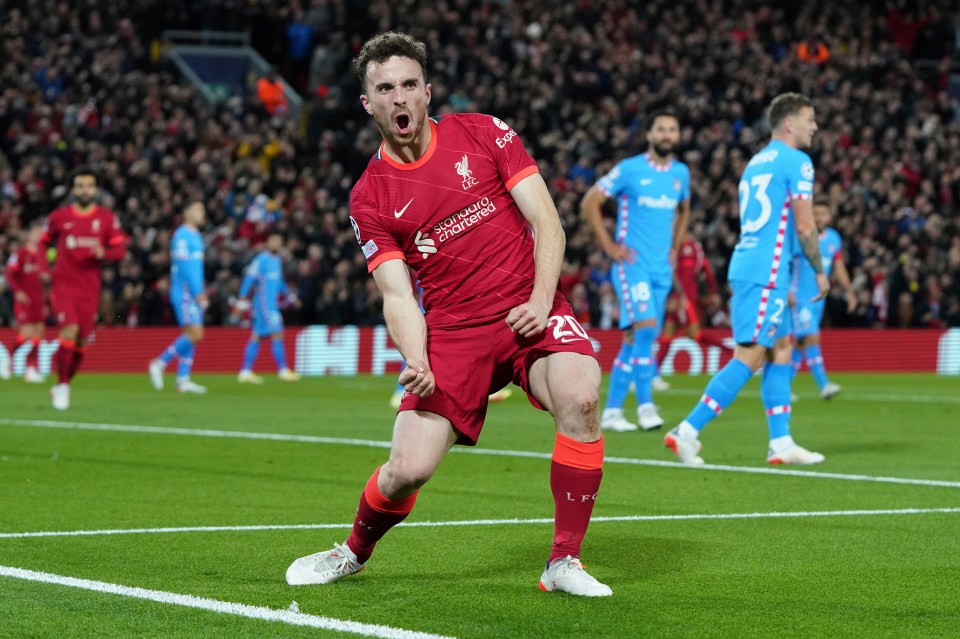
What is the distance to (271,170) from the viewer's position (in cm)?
2766

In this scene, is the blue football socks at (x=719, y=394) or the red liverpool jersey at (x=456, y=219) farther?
the blue football socks at (x=719, y=394)

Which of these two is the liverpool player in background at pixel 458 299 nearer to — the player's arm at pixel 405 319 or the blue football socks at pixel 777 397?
the player's arm at pixel 405 319

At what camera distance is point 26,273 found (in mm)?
22469

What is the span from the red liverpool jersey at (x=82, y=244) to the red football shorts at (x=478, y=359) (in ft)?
33.8

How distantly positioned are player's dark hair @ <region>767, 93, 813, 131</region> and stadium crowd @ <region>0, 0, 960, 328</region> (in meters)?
15.1

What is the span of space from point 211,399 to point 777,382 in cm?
863

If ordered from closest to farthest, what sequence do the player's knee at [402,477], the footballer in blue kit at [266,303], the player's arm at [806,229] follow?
the player's knee at [402,477] → the player's arm at [806,229] → the footballer in blue kit at [266,303]

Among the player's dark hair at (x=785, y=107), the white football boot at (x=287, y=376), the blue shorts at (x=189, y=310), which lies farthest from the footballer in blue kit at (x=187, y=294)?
the player's dark hair at (x=785, y=107)

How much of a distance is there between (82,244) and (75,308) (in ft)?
2.17

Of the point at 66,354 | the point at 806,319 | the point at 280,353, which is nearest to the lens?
the point at 66,354

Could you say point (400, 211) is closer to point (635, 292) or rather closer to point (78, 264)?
point (635, 292)

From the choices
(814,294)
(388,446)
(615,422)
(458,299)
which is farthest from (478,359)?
(814,294)

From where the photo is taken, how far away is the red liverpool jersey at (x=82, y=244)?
50.8ft

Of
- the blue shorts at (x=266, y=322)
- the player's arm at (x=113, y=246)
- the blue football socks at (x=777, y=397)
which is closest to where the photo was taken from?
Answer: the blue football socks at (x=777, y=397)
